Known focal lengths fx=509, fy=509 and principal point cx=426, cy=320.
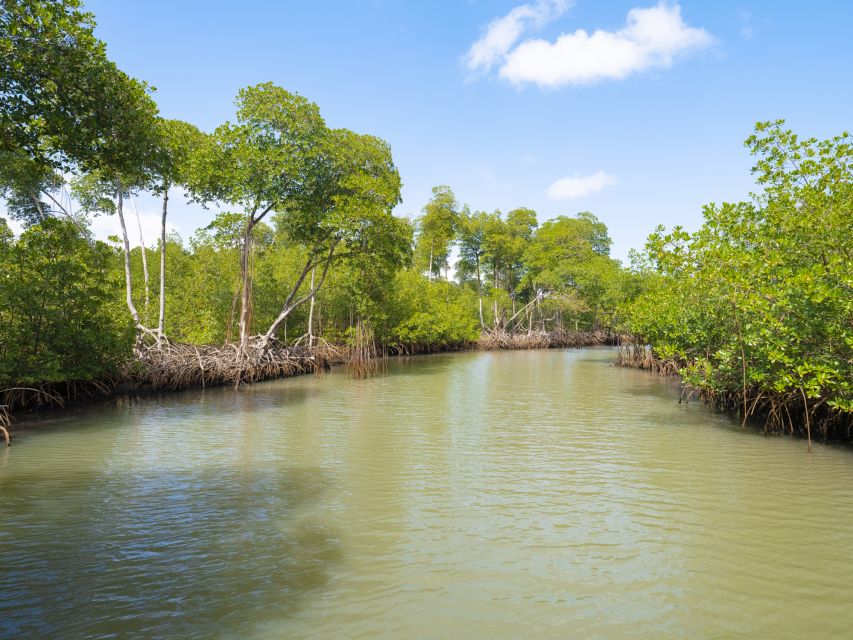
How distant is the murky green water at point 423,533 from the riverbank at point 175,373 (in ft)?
7.49

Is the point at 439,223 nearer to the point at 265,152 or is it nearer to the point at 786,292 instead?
the point at 265,152

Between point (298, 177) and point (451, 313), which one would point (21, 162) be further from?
point (451, 313)

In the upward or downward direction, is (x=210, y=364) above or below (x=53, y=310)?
below

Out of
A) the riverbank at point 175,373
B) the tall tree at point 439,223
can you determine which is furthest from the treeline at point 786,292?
the tall tree at point 439,223

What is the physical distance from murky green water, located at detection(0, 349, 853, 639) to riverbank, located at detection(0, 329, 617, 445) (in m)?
2.28

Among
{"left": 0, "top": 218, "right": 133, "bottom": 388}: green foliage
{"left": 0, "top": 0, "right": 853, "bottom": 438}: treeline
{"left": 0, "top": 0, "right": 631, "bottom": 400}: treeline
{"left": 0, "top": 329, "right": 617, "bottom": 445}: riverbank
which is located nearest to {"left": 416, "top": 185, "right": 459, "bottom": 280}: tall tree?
{"left": 0, "top": 0, "right": 631, "bottom": 400}: treeline

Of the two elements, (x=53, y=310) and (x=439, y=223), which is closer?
(x=53, y=310)

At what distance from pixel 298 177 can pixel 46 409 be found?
898cm

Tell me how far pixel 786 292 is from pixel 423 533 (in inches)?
243

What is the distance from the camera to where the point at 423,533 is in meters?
4.75

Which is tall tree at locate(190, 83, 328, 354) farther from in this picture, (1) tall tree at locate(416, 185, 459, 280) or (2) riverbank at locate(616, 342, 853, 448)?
(1) tall tree at locate(416, 185, 459, 280)

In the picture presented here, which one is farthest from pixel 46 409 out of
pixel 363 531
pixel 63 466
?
pixel 363 531

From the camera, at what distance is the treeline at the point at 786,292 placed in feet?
22.8

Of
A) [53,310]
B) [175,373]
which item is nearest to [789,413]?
[53,310]
